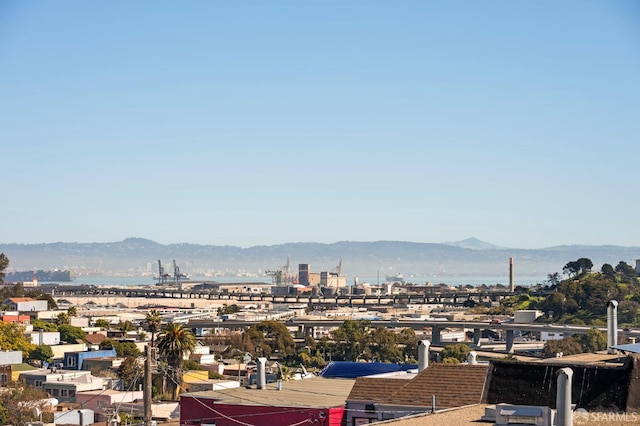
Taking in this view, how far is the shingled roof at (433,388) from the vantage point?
26016 mm

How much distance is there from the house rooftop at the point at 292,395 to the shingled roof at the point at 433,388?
0.86 metres

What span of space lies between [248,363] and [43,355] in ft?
54.2

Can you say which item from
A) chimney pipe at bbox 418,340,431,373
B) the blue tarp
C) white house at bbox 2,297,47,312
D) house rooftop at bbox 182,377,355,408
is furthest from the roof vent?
white house at bbox 2,297,47,312

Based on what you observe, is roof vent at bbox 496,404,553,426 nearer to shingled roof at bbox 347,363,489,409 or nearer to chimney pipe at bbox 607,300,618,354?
shingled roof at bbox 347,363,489,409

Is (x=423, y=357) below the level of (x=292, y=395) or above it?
above

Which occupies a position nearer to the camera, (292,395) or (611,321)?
(611,321)

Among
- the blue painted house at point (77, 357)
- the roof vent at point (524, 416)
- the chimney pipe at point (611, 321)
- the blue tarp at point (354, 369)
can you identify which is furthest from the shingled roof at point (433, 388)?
the blue painted house at point (77, 357)

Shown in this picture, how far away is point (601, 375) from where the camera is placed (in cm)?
2277

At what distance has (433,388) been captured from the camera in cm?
2683

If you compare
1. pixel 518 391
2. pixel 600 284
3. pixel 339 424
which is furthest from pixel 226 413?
pixel 600 284

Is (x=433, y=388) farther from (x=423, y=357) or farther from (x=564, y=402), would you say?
(x=564, y=402)

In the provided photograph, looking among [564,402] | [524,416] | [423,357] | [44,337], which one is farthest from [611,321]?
[44,337]

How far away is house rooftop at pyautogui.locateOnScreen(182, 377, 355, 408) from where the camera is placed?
28777mm

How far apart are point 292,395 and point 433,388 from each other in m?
4.96
